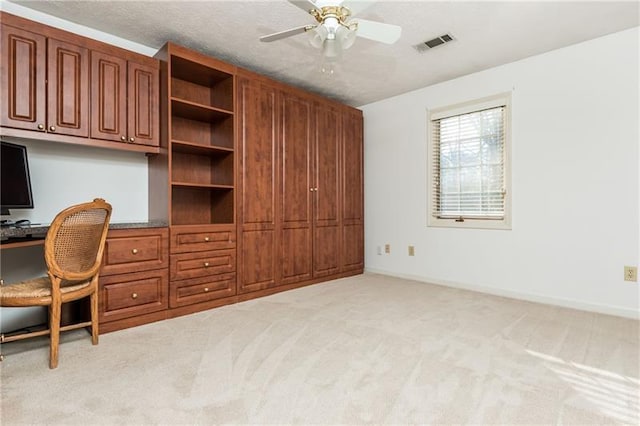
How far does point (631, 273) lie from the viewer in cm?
283

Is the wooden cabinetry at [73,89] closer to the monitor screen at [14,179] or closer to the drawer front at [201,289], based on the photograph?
the monitor screen at [14,179]

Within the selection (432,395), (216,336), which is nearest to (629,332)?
(432,395)

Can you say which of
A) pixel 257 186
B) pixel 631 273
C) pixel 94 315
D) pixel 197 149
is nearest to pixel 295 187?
pixel 257 186

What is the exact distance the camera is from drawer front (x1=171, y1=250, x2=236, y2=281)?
2.86 meters

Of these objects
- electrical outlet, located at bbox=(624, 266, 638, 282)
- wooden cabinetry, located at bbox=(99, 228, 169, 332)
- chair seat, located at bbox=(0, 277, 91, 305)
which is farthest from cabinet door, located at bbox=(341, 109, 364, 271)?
chair seat, located at bbox=(0, 277, 91, 305)

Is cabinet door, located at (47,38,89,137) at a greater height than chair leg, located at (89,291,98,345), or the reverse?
cabinet door, located at (47,38,89,137)

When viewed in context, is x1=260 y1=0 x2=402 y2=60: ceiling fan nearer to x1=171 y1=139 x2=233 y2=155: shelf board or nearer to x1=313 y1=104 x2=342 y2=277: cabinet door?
x1=171 y1=139 x2=233 y2=155: shelf board

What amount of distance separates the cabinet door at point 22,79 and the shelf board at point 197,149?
917 mm

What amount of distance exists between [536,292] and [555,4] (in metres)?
2.51

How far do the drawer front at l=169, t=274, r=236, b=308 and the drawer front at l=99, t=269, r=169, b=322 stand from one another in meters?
0.08

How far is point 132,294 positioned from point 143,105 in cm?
157

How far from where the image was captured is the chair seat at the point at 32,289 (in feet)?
6.10

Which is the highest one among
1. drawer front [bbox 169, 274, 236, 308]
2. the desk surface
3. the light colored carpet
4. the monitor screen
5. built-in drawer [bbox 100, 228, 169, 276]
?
the monitor screen

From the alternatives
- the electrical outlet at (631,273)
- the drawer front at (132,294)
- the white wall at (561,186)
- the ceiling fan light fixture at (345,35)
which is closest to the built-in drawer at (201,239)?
the drawer front at (132,294)
